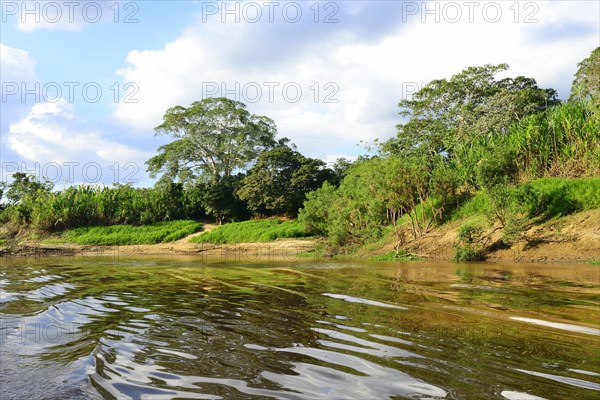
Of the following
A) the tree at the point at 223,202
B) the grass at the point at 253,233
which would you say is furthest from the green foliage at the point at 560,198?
the tree at the point at 223,202

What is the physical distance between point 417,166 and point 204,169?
26.2 m

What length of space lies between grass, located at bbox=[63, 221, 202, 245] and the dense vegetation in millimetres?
836

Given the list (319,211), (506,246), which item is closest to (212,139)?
(319,211)

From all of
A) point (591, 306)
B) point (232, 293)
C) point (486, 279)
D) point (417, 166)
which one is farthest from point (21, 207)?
point (591, 306)

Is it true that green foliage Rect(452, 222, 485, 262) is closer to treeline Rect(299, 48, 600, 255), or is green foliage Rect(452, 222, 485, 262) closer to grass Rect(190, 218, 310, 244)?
treeline Rect(299, 48, 600, 255)

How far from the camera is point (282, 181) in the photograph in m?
34.7

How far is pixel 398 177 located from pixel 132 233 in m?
22.7

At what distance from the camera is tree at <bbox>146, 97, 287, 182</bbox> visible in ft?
128

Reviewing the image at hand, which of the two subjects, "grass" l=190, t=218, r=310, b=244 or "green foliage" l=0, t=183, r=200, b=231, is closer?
"grass" l=190, t=218, r=310, b=244

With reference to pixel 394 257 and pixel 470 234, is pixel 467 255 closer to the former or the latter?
pixel 470 234

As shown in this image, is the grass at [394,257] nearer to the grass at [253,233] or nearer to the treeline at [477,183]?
the treeline at [477,183]

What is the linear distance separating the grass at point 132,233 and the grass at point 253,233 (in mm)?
2961

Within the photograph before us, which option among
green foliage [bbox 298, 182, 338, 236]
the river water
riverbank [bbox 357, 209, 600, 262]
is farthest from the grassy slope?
the river water

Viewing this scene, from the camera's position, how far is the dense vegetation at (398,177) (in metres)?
15.6
